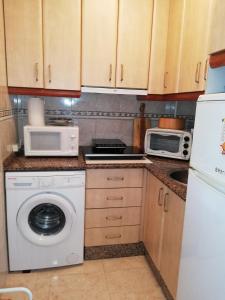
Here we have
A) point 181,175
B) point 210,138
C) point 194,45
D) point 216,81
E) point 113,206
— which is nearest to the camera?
point 210,138

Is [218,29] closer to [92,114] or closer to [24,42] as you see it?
[24,42]

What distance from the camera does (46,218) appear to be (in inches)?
77.2

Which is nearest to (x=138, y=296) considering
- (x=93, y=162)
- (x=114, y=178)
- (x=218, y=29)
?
(x=114, y=178)

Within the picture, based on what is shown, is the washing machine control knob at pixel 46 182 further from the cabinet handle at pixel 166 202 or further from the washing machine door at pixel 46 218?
the cabinet handle at pixel 166 202

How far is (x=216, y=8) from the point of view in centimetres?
103

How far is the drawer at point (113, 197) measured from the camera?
1.97 metres

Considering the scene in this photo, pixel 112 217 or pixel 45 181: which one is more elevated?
pixel 45 181

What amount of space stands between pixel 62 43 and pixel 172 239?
5.62 feet

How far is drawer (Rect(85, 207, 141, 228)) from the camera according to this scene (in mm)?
1999

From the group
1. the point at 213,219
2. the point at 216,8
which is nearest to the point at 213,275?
the point at 213,219

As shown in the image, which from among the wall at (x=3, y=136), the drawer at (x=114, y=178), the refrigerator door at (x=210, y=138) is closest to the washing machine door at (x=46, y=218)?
the wall at (x=3, y=136)

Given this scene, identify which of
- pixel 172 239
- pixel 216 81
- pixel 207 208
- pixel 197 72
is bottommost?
pixel 172 239

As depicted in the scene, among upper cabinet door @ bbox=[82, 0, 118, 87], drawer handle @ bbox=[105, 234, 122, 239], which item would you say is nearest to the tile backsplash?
upper cabinet door @ bbox=[82, 0, 118, 87]

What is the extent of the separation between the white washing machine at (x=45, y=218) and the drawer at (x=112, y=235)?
10 centimetres
